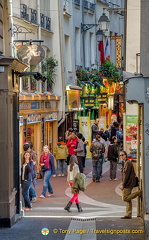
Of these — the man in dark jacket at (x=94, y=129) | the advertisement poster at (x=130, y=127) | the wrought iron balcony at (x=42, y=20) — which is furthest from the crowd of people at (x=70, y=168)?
the wrought iron balcony at (x=42, y=20)

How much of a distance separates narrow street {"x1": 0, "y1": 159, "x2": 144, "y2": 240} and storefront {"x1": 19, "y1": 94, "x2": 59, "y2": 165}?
3.36 m

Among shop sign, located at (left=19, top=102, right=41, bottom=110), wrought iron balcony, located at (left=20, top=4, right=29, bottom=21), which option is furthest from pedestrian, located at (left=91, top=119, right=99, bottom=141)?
wrought iron balcony, located at (left=20, top=4, right=29, bottom=21)

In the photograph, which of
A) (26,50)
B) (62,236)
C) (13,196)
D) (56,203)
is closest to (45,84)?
(26,50)

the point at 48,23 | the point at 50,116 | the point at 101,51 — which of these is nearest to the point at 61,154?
the point at 50,116

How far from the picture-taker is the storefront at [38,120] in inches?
1020

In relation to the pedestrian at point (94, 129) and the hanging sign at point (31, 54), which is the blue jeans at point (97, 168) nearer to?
the hanging sign at point (31, 54)

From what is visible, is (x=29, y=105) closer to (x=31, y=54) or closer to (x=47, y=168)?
(x=31, y=54)

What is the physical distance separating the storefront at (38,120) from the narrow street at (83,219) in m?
3.36

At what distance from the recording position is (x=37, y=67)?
Answer: 94.3 ft

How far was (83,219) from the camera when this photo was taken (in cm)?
1583

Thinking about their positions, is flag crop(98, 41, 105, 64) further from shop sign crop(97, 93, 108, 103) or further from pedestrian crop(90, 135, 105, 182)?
pedestrian crop(90, 135, 105, 182)

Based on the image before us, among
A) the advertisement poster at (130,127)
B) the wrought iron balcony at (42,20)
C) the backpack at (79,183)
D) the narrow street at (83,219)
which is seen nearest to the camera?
the narrow street at (83,219)

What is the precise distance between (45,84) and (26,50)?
8328 mm

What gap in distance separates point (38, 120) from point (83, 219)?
13.0m
